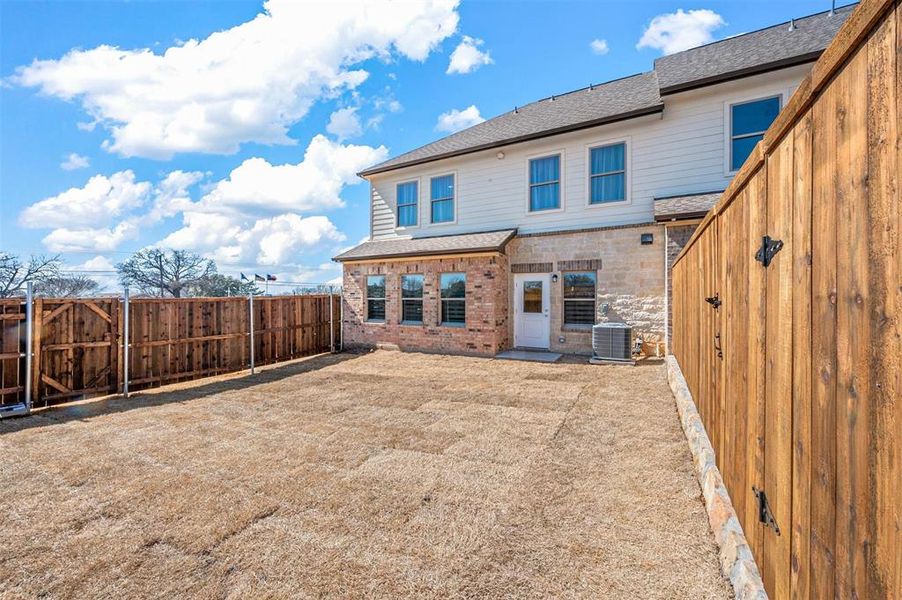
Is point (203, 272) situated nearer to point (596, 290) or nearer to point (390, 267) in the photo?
point (390, 267)

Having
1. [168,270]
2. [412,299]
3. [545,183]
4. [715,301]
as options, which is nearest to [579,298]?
[545,183]

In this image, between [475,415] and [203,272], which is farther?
[203,272]

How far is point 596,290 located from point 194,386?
9695 millimetres

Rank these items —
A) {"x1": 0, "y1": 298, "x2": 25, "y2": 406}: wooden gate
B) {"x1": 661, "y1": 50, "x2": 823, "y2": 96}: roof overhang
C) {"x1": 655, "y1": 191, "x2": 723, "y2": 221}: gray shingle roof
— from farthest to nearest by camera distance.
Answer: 1. {"x1": 655, "y1": 191, "x2": 723, "y2": 221}: gray shingle roof
2. {"x1": 661, "y1": 50, "x2": 823, "y2": 96}: roof overhang
3. {"x1": 0, "y1": 298, "x2": 25, "y2": 406}: wooden gate

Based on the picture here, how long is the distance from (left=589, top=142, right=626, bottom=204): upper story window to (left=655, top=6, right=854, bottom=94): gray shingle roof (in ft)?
5.50

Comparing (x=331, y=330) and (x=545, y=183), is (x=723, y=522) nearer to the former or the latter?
(x=545, y=183)

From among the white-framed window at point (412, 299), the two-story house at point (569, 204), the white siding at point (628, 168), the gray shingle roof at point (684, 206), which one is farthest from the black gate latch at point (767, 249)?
the white-framed window at point (412, 299)

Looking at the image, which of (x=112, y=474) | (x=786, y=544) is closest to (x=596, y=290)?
(x=786, y=544)

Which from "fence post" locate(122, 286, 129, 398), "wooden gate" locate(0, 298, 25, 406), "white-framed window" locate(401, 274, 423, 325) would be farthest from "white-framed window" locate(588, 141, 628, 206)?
"wooden gate" locate(0, 298, 25, 406)

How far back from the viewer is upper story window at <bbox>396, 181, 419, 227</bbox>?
13.9 m

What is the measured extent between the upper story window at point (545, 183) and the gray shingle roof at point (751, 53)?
3.08 m

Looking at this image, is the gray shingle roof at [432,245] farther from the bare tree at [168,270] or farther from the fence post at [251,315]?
the bare tree at [168,270]

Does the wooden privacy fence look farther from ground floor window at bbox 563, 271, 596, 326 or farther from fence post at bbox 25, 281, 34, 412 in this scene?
ground floor window at bbox 563, 271, 596, 326

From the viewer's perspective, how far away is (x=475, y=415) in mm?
6051
